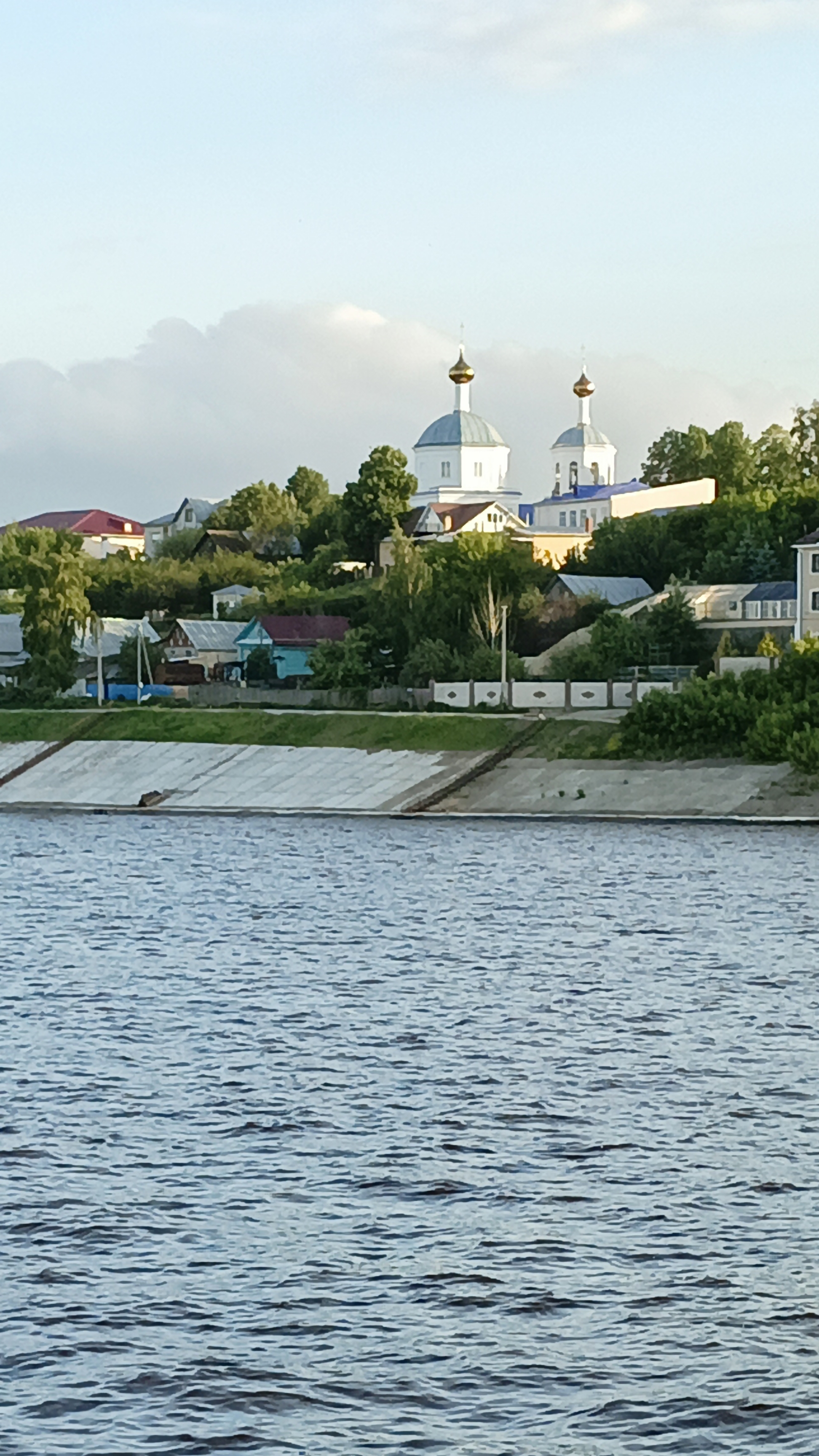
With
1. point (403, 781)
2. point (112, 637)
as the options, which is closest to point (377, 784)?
point (403, 781)

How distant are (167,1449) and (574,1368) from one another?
11.8 feet

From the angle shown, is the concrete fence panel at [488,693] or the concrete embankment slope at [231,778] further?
the concrete fence panel at [488,693]

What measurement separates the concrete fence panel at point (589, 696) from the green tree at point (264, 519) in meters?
87.5

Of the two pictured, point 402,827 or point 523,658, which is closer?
point 402,827

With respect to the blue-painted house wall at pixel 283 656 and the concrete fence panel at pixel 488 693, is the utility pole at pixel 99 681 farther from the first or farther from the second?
the concrete fence panel at pixel 488 693

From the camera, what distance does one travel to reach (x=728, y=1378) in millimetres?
16578

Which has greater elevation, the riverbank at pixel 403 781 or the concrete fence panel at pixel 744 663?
the concrete fence panel at pixel 744 663

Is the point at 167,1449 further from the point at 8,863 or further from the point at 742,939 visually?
the point at 8,863

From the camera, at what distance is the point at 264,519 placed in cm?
18850

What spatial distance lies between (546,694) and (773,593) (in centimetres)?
2246

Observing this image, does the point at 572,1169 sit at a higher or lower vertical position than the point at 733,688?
lower

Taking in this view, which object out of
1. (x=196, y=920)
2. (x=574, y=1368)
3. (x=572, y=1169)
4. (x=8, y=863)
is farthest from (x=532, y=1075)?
(x=8, y=863)

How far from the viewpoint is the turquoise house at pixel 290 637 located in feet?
416

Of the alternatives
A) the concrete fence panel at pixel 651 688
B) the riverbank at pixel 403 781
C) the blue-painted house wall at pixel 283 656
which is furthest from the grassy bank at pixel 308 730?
the blue-painted house wall at pixel 283 656
